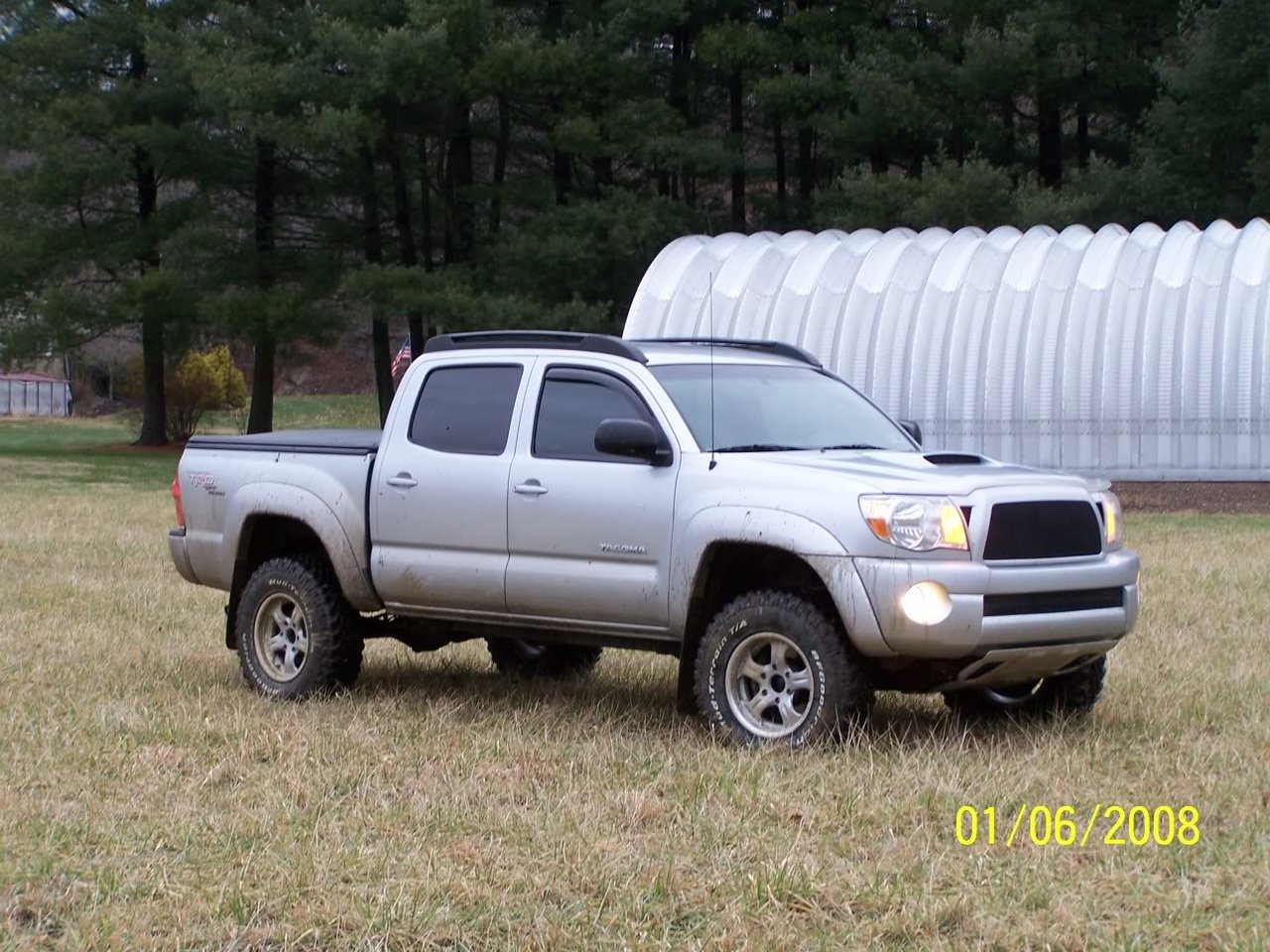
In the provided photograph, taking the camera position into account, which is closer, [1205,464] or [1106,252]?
[1205,464]

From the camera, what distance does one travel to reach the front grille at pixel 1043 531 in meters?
7.86

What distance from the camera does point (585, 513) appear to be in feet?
28.5

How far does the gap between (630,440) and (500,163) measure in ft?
125

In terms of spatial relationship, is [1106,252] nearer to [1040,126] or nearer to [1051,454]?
[1051,454]

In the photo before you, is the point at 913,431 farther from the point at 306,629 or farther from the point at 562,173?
the point at 562,173

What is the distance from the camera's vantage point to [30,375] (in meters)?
89.9

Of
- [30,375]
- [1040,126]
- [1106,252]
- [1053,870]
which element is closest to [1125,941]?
[1053,870]

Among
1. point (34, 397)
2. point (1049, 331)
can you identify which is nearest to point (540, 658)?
point (1049, 331)

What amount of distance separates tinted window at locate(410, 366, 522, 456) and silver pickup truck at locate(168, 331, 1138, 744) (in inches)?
0.5

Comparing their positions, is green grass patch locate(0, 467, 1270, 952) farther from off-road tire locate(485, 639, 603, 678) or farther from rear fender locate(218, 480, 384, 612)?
rear fender locate(218, 480, 384, 612)

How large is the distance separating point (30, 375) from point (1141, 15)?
62.7 metres

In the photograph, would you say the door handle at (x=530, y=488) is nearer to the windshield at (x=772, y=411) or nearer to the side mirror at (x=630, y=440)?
the side mirror at (x=630, y=440)

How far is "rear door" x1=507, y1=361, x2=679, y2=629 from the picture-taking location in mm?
Result: 8469
